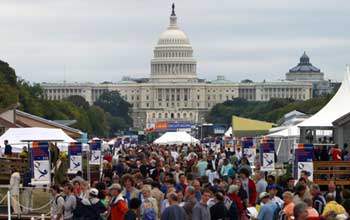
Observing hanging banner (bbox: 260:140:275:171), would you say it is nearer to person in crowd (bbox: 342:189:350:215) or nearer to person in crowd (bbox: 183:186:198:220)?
person in crowd (bbox: 183:186:198:220)

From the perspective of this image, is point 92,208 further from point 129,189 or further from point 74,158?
point 74,158

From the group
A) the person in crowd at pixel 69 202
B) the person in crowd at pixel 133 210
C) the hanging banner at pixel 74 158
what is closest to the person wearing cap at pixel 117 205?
the person in crowd at pixel 133 210

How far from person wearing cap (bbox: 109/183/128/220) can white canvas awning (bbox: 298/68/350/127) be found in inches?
851

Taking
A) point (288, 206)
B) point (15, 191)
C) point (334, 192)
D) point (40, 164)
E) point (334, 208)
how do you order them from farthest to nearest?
1. point (15, 191)
2. point (40, 164)
3. point (334, 192)
4. point (288, 206)
5. point (334, 208)

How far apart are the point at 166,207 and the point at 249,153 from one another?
831 inches

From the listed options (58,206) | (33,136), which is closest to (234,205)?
(58,206)

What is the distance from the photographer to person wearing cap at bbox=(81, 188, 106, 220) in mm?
22078

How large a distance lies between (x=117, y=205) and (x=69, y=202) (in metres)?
1.50

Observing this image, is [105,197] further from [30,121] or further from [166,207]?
[30,121]

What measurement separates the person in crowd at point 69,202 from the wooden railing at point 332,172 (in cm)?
864

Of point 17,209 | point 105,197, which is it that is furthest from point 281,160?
point 105,197

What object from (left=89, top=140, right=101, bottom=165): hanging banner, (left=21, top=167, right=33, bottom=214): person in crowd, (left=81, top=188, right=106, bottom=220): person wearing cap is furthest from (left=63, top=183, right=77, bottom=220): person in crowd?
(left=89, top=140, right=101, bottom=165): hanging banner

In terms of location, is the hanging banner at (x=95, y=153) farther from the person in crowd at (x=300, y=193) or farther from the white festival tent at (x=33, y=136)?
the person in crowd at (x=300, y=193)

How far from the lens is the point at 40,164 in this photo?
28625 mm
